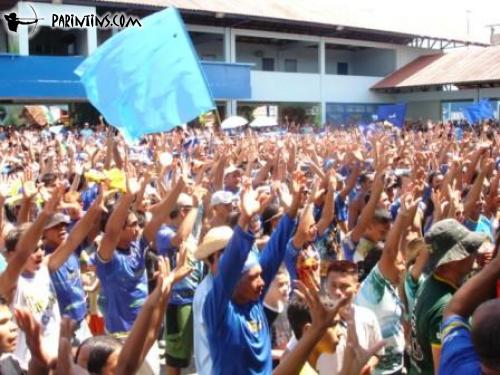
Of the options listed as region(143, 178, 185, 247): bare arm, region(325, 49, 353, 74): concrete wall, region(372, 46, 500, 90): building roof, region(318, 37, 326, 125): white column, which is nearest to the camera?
region(143, 178, 185, 247): bare arm

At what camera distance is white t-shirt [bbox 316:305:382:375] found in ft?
8.62

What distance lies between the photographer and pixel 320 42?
3019 cm

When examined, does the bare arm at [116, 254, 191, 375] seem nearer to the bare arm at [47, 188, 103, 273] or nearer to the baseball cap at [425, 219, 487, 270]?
the baseball cap at [425, 219, 487, 270]

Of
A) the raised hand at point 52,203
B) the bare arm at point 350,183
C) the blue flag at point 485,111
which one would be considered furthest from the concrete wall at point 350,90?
the raised hand at point 52,203

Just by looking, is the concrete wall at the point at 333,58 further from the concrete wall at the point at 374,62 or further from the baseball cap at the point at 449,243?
the baseball cap at the point at 449,243

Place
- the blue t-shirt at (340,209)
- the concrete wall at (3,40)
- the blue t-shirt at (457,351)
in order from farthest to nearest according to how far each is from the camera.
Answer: the concrete wall at (3,40), the blue t-shirt at (340,209), the blue t-shirt at (457,351)

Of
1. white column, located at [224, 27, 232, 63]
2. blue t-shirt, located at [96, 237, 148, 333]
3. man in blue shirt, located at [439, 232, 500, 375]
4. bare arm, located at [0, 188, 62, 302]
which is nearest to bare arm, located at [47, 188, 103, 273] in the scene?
blue t-shirt, located at [96, 237, 148, 333]

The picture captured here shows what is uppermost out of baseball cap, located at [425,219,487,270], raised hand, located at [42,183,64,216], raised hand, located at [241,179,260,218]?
raised hand, located at [241,179,260,218]

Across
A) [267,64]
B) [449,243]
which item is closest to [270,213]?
[449,243]

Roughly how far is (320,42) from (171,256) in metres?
27.0

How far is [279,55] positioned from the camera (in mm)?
31906

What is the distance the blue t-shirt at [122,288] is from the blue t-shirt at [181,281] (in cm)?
38

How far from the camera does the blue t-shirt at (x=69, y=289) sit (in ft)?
12.6

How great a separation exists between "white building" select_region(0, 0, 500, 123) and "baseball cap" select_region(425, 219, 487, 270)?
20.0 metres
